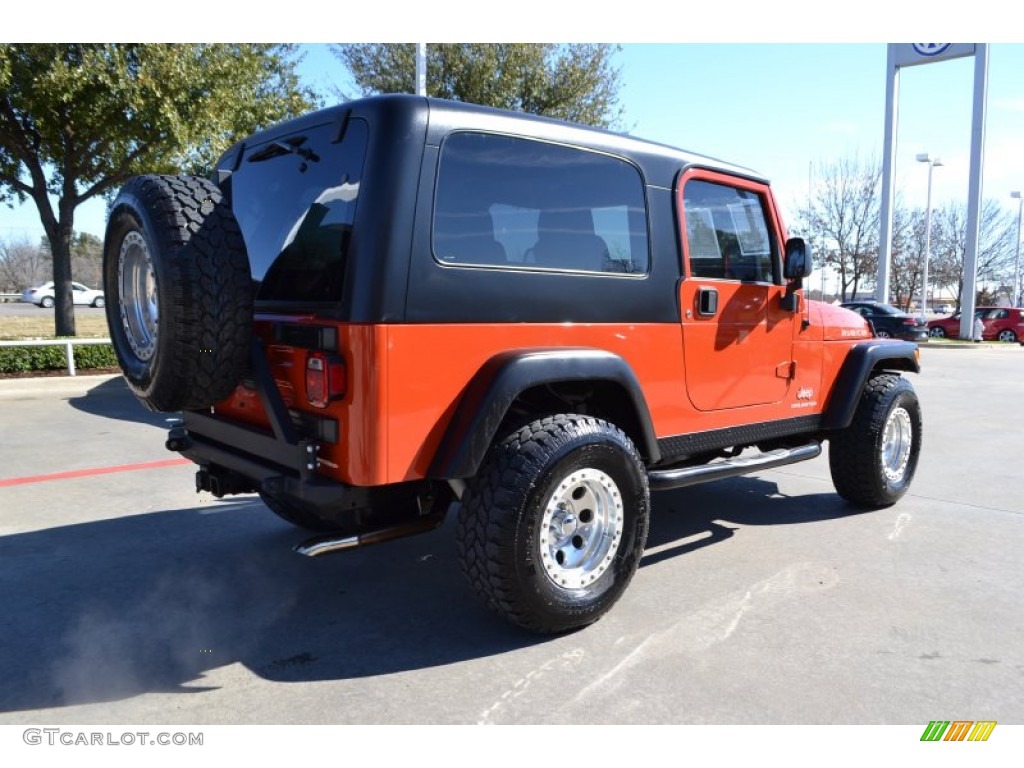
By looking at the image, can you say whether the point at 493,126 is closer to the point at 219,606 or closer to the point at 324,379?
the point at 324,379

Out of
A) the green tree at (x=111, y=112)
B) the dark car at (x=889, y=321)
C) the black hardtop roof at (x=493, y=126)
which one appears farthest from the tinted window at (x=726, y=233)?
the dark car at (x=889, y=321)

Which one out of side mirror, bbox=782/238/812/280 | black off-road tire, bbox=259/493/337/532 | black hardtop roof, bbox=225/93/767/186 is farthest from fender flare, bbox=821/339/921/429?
black off-road tire, bbox=259/493/337/532

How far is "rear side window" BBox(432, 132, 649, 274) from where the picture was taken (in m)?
3.10

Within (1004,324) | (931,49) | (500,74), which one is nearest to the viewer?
(500,74)

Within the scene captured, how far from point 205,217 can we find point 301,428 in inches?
35.6

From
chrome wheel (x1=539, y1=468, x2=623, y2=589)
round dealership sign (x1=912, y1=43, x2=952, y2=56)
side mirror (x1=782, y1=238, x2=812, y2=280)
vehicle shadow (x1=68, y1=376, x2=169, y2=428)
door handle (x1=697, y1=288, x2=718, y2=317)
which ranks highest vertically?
round dealership sign (x1=912, y1=43, x2=952, y2=56)

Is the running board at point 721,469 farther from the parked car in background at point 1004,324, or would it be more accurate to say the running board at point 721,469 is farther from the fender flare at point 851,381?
the parked car in background at point 1004,324

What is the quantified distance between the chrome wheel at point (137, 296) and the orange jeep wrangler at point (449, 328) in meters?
0.02

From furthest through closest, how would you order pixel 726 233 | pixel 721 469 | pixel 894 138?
pixel 894 138 → pixel 726 233 → pixel 721 469

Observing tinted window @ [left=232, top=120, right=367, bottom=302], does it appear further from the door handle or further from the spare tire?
the door handle

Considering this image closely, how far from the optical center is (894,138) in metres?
26.0

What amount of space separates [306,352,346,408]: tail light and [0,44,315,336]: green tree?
10.8 meters
